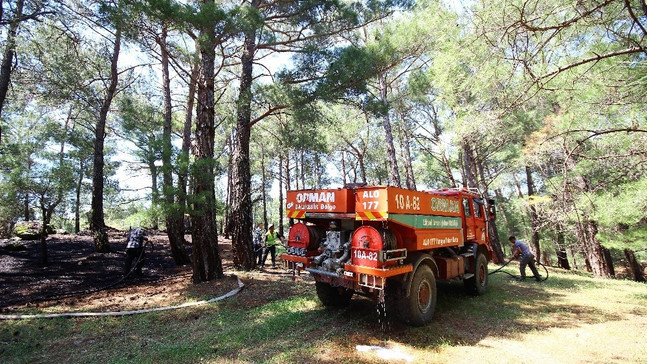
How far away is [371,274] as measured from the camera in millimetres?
3971

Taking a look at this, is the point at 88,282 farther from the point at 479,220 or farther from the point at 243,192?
the point at 479,220

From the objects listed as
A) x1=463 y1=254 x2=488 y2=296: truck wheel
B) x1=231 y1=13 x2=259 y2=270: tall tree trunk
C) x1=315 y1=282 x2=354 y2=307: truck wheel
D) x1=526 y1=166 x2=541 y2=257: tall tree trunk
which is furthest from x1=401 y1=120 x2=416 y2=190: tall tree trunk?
x1=315 y1=282 x2=354 y2=307: truck wheel

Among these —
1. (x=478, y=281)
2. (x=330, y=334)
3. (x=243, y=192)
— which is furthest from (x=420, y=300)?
(x=243, y=192)

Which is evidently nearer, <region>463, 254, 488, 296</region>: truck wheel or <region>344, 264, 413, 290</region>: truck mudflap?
<region>344, 264, 413, 290</region>: truck mudflap

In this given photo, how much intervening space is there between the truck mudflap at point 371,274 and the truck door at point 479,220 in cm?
347

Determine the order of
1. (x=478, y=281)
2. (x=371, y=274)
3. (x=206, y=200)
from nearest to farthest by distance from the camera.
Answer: (x=371, y=274), (x=478, y=281), (x=206, y=200)

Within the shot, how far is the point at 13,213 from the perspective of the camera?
13164 millimetres

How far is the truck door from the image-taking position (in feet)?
23.0

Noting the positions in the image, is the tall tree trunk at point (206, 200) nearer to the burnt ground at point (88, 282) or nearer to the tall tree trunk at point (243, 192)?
the burnt ground at point (88, 282)

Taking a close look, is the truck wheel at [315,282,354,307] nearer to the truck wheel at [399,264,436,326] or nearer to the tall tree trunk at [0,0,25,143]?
the truck wheel at [399,264,436,326]

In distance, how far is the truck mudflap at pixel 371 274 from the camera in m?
3.94

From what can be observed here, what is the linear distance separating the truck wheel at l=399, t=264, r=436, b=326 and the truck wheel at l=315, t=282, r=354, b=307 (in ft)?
3.79

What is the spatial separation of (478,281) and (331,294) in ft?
11.2

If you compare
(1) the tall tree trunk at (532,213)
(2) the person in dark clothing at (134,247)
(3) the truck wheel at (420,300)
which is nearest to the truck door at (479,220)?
(3) the truck wheel at (420,300)
